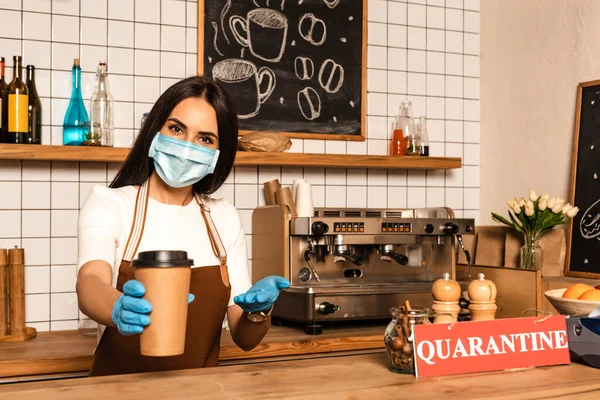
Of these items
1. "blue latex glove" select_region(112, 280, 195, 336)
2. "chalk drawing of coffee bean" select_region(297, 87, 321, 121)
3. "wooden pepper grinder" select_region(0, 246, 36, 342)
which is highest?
"chalk drawing of coffee bean" select_region(297, 87, 321, 121)

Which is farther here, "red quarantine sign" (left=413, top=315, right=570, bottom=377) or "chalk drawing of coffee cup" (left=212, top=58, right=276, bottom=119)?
"chalk drawing of coffee cup" (left=212, top=58, right=276, bottom=119)

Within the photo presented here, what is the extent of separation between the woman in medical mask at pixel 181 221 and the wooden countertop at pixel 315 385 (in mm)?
357

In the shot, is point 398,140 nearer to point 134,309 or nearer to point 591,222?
point 591,222

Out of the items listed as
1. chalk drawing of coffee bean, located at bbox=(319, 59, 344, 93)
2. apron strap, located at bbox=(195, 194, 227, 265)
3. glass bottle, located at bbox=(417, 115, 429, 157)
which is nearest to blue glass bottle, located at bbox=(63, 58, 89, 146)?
apron strap, located at bbox=(195, 194, 227, 265)

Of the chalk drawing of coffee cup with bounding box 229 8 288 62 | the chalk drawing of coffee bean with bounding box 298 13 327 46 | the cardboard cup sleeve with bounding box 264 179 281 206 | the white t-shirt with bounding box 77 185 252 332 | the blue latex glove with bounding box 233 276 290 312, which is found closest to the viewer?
the blue latex glove with bounding box 233 276 290 312

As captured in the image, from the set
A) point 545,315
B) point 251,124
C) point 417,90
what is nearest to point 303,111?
point 251,124

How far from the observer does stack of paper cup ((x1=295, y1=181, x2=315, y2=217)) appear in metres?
2.84

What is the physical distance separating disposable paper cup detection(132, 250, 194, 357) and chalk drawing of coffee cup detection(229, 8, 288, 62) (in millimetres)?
2053

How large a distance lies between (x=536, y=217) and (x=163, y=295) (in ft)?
6.71

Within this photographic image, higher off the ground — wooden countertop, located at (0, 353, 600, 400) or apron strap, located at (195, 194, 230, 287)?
apron strap, located at (195, 194, 230, 287)

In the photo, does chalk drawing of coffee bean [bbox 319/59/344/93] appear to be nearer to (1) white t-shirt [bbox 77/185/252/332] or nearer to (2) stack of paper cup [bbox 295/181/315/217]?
(2) stack of paper cup [bbox 295/181/315/217]

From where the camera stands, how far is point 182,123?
181 cm

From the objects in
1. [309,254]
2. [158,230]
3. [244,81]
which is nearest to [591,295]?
[158,230]

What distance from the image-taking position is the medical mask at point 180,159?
1782 mm
